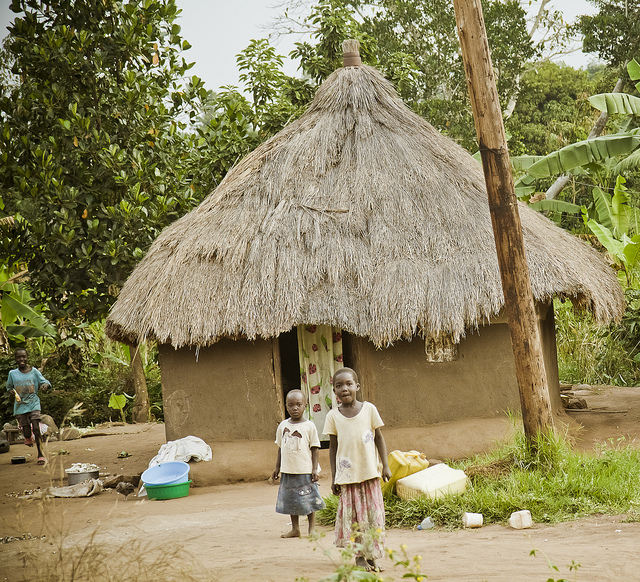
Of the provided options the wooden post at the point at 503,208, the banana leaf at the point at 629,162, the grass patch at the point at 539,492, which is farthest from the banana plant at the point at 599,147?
the grass patch at the point at 539,492

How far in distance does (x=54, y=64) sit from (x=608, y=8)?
36.3ft

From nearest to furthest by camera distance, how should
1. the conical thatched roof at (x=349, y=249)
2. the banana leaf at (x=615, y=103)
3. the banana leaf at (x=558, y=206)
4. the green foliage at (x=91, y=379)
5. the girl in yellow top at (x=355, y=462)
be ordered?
the girl in yellow top at (x=355, y=462)
the conical thatched roof at (x=349, y=249)
the banana leaf at (x=615, y=103)
the banana leaf at (x=558, y=206)
the green foliage at (x=91, y=379)

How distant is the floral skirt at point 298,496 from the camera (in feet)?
15.4

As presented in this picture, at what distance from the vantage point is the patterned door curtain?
8180 millimetres

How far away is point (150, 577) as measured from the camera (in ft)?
10.1

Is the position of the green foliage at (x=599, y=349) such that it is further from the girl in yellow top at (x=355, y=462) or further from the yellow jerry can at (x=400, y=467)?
the girl in yellow top at (x=355, y=462)

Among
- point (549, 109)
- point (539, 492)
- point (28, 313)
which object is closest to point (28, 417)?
point (28, 313)

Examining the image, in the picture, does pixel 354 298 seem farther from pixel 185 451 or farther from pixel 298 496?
pixel 298 496

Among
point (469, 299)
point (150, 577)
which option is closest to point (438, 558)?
point (150, 577)

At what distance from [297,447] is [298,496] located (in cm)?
33

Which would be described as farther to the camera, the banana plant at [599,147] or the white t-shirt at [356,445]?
the banana plant at [599,147]

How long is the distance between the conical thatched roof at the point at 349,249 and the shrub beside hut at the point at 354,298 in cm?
2

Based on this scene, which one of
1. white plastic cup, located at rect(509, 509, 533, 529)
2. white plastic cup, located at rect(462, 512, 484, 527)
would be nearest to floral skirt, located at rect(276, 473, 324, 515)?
white plastic cup, located at rect(462, 512, 484, 527)

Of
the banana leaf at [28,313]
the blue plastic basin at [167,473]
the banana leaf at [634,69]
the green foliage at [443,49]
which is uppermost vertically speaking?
the green foliage at [443,49]
